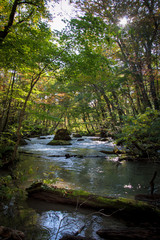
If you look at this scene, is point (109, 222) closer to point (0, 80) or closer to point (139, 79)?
point (0, 80)

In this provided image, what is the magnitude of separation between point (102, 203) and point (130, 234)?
3.38ft

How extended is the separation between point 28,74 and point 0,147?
4372 mm

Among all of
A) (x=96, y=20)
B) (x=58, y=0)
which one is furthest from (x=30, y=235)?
(x=58, y=0)

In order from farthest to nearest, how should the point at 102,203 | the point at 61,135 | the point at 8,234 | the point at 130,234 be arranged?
the point at 61,135 < the point at 102,203 < the point at 130,234 < the point at 8,234

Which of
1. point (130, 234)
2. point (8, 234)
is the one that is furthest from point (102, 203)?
point (8, 234)

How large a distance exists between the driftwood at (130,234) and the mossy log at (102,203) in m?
0.44

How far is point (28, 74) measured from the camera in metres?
6.52

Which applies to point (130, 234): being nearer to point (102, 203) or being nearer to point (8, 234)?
point (102, 203)

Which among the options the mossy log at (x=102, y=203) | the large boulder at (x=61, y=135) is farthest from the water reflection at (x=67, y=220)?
the large boulder at (x=61, y=135)

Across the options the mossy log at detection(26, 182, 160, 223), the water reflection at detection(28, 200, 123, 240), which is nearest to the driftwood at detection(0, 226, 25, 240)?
the water reflection at detection(28, 200, 123, 240)

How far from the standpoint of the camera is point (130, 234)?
224 cm

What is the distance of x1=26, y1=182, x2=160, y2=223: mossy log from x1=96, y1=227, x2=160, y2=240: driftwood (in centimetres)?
44

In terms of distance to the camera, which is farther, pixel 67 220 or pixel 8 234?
pixel 67 220

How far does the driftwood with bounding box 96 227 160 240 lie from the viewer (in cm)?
220
